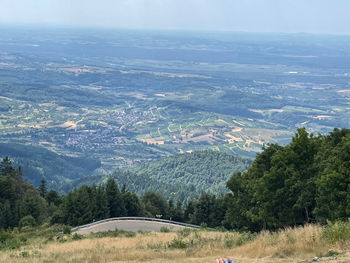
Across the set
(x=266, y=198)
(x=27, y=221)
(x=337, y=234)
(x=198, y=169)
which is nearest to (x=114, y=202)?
(x=27, y=221)

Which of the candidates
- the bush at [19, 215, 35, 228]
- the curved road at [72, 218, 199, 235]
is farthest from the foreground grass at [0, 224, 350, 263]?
the bush at [19, 215, 35, 228]

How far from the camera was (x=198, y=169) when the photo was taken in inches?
5901

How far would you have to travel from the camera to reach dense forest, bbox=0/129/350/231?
969 inches

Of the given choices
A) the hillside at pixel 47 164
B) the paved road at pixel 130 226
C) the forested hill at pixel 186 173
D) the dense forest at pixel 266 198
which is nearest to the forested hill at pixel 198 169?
the forested hill at pixel 186 173

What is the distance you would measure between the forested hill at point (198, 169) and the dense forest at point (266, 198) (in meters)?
78.7

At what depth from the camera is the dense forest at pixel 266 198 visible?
969 inches

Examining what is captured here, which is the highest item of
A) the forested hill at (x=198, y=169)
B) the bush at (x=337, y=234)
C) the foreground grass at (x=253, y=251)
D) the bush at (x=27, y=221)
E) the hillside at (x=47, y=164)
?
the bush at (x=337, y=234)

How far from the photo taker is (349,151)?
24.6 m

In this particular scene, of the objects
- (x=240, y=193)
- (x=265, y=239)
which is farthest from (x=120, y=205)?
(x=265, y=239)

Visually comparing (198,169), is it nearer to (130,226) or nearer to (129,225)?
(129,225)

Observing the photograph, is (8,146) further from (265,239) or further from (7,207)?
(265,239)

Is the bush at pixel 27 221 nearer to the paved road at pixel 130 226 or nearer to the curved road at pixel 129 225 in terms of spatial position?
the curved road at pixel 129 225

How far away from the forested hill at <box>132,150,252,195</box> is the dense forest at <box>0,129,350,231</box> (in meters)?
78.7

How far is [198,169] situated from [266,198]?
395 feet
